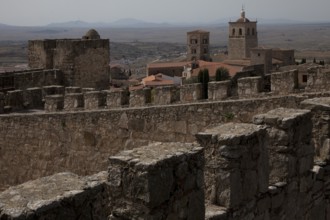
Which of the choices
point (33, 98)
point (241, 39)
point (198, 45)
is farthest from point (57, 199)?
point (198, 45)

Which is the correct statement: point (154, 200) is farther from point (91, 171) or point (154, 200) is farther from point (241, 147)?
point (91, 171)

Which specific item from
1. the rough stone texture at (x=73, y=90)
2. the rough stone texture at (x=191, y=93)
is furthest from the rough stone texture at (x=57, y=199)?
the rough stone texture at (x=73, y=90)

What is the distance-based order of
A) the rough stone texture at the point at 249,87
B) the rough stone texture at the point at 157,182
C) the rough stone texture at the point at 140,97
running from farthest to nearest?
the rough stone texture at the point at 140,97 < the rough stone texture at the point at 249,87 < the rough stone texture at the point at 157,182

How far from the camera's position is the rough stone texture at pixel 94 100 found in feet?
36.7

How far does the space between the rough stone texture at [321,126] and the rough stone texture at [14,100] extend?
8.20 metres

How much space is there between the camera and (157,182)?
373cm

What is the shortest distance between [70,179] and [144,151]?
612 mm

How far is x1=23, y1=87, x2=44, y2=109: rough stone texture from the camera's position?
43.2ft

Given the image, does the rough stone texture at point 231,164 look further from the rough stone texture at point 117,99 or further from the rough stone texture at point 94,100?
the rough stone texture at point 94,100

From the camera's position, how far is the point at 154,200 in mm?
3725

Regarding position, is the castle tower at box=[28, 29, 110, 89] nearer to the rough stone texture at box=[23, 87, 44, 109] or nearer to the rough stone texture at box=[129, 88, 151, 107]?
the rough stone texture at box=[23, 87, 44, 109]

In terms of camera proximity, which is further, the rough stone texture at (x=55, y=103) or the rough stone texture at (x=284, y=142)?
the rough stone texture at (x=55, y=103)

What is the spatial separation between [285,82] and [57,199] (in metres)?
6.98

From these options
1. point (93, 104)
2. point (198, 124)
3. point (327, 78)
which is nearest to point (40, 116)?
point (93, 104)
